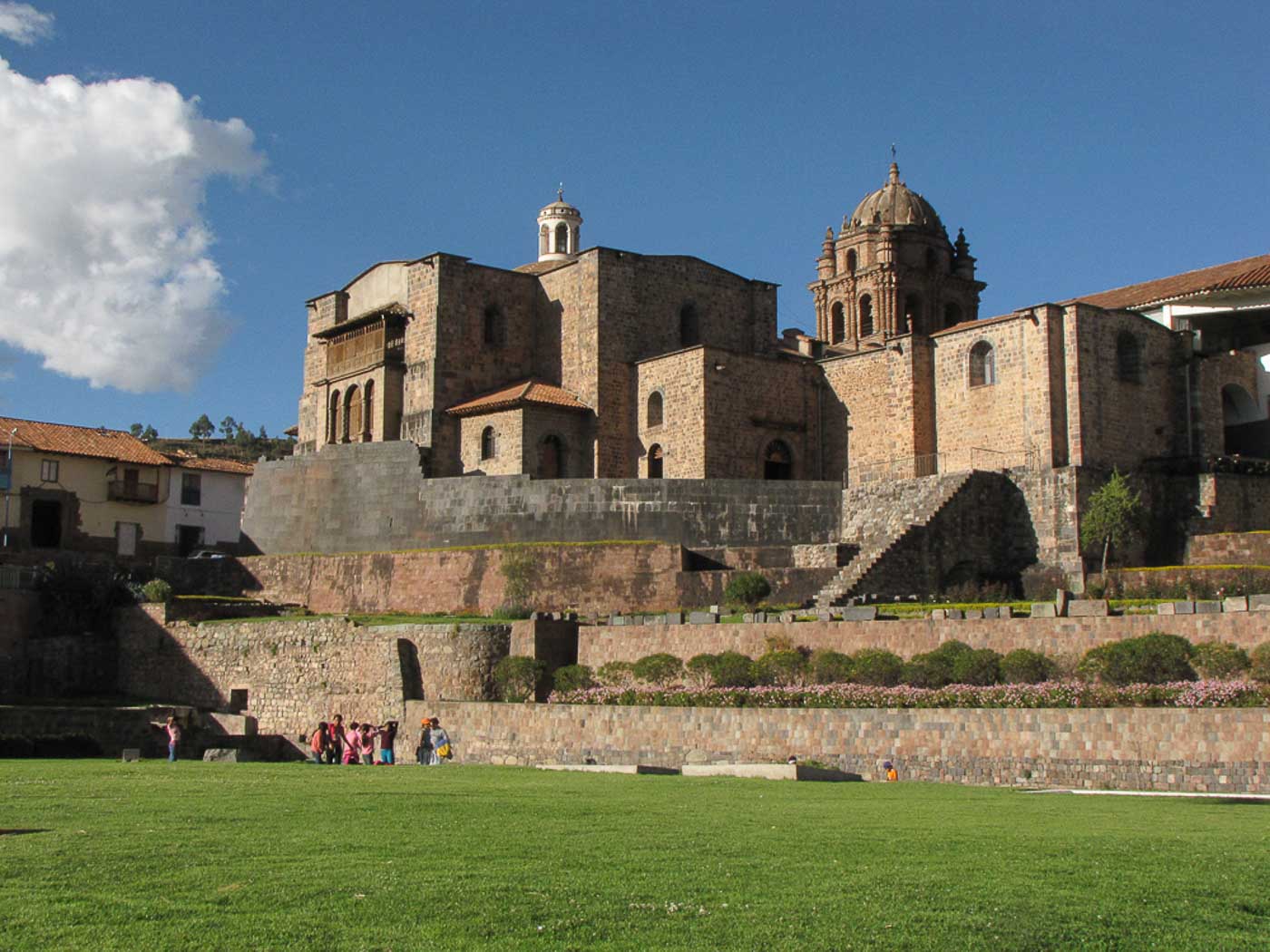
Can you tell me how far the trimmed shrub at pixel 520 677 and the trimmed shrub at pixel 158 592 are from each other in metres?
11.8

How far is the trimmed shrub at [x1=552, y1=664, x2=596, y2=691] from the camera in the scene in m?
28.4

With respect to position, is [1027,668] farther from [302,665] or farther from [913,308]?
[913,308]

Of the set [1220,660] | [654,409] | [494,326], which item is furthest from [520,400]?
[1220,660]

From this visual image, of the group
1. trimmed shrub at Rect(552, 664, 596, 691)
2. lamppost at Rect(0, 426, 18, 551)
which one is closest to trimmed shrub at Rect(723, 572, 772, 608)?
trimmed shrub at Rect(552, 664, 596, 691)

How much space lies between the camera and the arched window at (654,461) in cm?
4350

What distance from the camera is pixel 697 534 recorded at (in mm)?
35969

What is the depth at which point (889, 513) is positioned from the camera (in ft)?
116

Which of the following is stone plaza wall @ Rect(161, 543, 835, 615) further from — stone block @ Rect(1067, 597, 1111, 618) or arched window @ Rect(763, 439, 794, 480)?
arched window @ Rect(763, 439, 794, 480)

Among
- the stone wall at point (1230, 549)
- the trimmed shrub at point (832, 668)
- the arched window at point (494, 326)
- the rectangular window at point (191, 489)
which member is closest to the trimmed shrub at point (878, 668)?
the trimmed shrub at point (832, 668)

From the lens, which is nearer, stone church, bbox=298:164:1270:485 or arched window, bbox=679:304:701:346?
stone church, bbox=298:164:1270:485

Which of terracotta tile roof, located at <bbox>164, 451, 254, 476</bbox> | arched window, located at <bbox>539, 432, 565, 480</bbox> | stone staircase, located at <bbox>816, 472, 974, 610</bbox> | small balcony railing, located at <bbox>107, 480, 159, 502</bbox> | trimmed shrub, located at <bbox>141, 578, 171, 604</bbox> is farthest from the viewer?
terracotta tile roof, located at <bbox>164, 451, 254, 476</bbox>

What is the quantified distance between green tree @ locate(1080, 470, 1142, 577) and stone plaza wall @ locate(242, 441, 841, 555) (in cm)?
613

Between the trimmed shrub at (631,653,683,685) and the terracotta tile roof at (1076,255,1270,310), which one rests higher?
the terracotta tile roof at (1076,255,1270,310)

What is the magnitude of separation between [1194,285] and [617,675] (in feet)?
76.3
